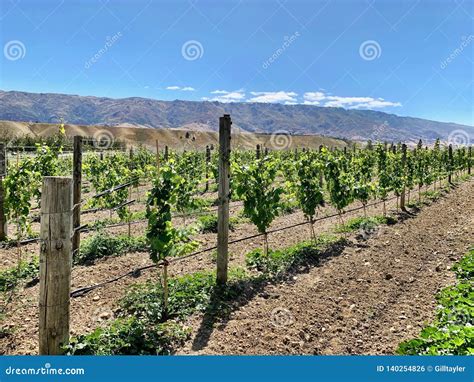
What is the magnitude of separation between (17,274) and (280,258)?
508 cm

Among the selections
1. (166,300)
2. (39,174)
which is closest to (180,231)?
(166,300)

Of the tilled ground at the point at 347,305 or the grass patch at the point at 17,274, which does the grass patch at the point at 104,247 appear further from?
the tilled ground at the point at 347,305

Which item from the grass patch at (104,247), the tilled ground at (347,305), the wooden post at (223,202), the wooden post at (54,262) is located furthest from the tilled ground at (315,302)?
the wooden post at (54,262)

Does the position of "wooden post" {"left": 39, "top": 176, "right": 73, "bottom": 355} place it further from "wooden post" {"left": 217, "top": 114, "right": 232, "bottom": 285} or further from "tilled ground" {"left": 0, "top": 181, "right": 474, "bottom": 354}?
"wooden post" {"left": 217, "top": 114, "right": 232, "bottom": 285}

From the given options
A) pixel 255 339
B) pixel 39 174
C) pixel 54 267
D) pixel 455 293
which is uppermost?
pixel 39 174

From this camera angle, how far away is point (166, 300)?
5.58m

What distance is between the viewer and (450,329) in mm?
4730

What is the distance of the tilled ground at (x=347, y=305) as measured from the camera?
17.0ft

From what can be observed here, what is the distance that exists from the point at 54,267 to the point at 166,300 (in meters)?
1.95

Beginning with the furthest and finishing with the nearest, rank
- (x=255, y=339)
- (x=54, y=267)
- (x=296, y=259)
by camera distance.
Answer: (x=296, y=259), (x=255, y=339), (x=54, y=267)

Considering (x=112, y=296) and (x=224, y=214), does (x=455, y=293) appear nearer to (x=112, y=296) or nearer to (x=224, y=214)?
(x=224, y=214)

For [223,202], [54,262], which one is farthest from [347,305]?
[54,262]

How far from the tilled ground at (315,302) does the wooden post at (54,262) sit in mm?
1131

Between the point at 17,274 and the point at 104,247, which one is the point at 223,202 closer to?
the point at 104,247
